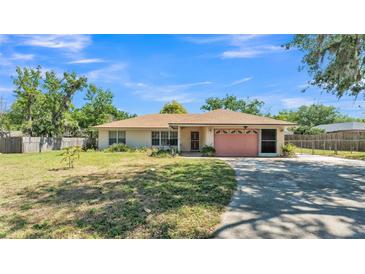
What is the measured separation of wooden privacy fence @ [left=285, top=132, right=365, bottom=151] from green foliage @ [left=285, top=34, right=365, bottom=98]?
28.8 ft

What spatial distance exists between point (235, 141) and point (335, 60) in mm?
8621

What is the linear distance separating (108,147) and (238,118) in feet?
34.8

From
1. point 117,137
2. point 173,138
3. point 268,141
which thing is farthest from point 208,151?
point 117,137

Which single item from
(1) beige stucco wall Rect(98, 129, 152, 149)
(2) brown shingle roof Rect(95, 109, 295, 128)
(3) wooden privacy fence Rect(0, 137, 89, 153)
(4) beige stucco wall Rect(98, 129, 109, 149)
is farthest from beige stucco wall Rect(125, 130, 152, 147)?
(3) wooden privacy fence Rect(0, 137, 89, 153)

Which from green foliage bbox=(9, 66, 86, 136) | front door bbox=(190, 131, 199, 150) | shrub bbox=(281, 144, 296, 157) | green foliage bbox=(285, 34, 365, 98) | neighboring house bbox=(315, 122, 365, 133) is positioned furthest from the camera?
neighboring house bbox=(315, 122, 365, 133)

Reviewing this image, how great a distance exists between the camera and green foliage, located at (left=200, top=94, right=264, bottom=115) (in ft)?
141

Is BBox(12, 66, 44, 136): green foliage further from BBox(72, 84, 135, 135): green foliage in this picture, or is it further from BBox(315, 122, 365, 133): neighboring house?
BBox(315, 122, 365, 133): neighboring house

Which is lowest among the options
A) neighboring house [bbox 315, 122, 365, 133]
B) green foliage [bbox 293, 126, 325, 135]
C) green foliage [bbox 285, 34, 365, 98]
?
green foliage [bbox 293, 126, 325, 135]

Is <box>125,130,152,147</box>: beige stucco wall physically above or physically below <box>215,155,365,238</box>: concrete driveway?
Answer: above

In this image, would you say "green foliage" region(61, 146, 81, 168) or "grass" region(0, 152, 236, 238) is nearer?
"grass" region(0, 152, 236, 238)

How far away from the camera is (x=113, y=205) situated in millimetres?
5789

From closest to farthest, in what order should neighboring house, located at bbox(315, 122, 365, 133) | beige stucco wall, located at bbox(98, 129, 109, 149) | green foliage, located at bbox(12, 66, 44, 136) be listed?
beige stucco wall, located at bbox(98, 129, 109, 149)
green foliage, located at bbox(12, 66, 44, 136)
neighboring house, located at bbox(315, 122, 365, 133)
